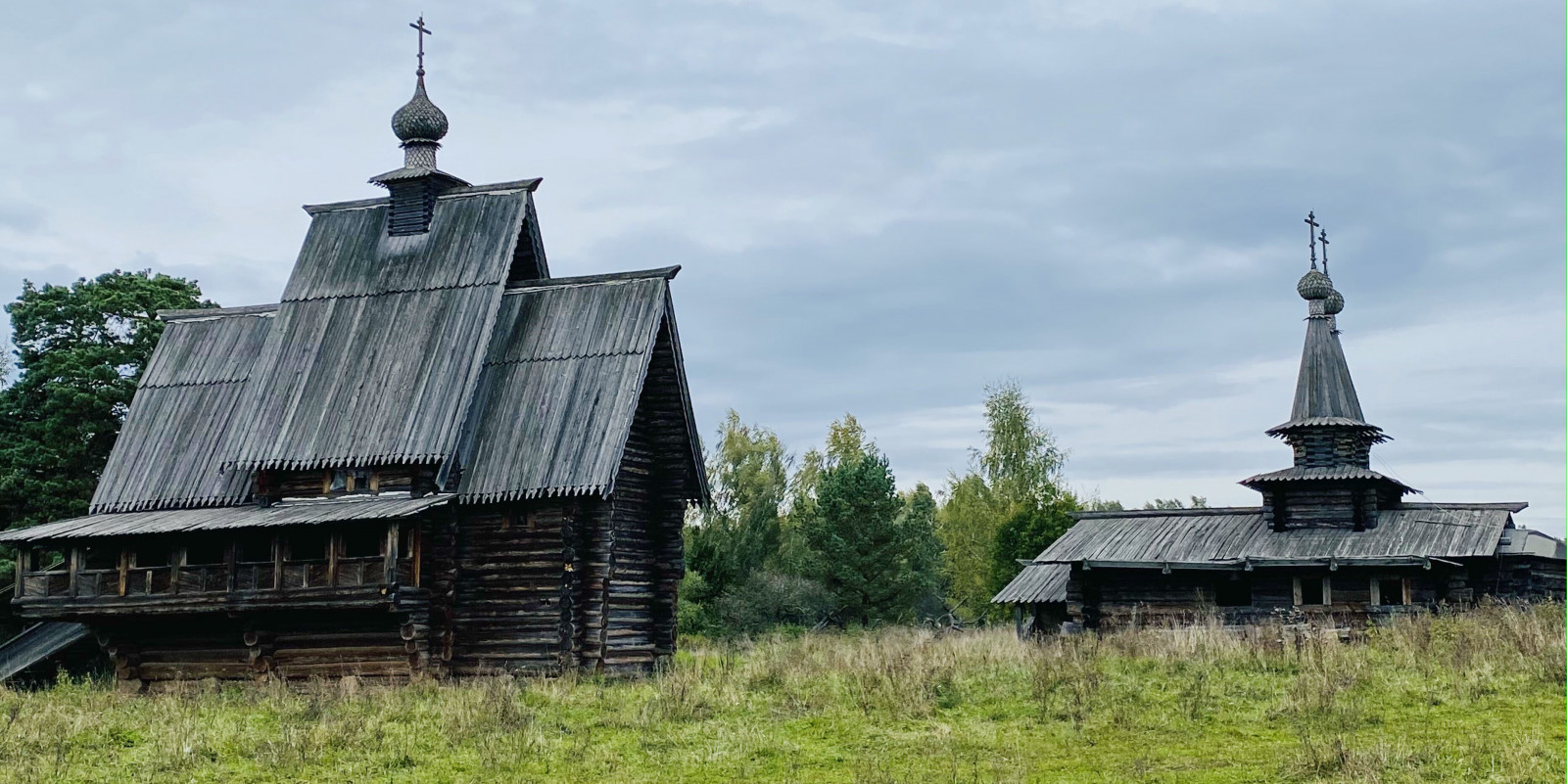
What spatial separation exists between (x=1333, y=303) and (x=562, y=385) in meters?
21.0

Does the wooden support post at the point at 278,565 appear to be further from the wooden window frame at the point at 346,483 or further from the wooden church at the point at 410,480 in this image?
the wooden window frame at the point at 346,483

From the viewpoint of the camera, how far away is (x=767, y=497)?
54.8 m

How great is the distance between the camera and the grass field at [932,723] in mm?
14250

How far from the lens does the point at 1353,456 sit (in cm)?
3616

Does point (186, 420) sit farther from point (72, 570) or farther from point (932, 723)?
point (932, 723)

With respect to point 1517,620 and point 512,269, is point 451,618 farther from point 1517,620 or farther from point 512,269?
point 1517,620

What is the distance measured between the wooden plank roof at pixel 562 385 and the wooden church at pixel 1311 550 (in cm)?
1242

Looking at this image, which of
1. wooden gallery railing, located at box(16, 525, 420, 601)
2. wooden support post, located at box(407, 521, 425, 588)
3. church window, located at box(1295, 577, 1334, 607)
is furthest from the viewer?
church window, located at box(1295, 577, 1334, 607)

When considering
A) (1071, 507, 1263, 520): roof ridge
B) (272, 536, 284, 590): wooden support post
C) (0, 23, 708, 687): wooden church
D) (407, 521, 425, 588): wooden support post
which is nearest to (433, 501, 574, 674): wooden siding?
(0, 23, 708, 687): wooden church

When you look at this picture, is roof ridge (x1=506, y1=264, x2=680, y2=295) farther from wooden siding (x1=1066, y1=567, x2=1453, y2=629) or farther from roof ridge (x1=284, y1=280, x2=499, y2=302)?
wooden siding (x1=1066, y1=567, x2=1453, y2=629)

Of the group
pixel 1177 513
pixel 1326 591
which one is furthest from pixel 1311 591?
pixel 1177 513

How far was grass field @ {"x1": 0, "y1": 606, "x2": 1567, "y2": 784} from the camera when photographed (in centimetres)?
1425

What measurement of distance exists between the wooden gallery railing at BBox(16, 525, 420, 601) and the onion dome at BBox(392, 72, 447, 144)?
8.51 metres

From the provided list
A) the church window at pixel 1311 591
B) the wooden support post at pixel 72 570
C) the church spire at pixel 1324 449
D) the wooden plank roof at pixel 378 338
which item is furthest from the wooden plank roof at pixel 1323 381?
the wooden support post at pixel 72 570
